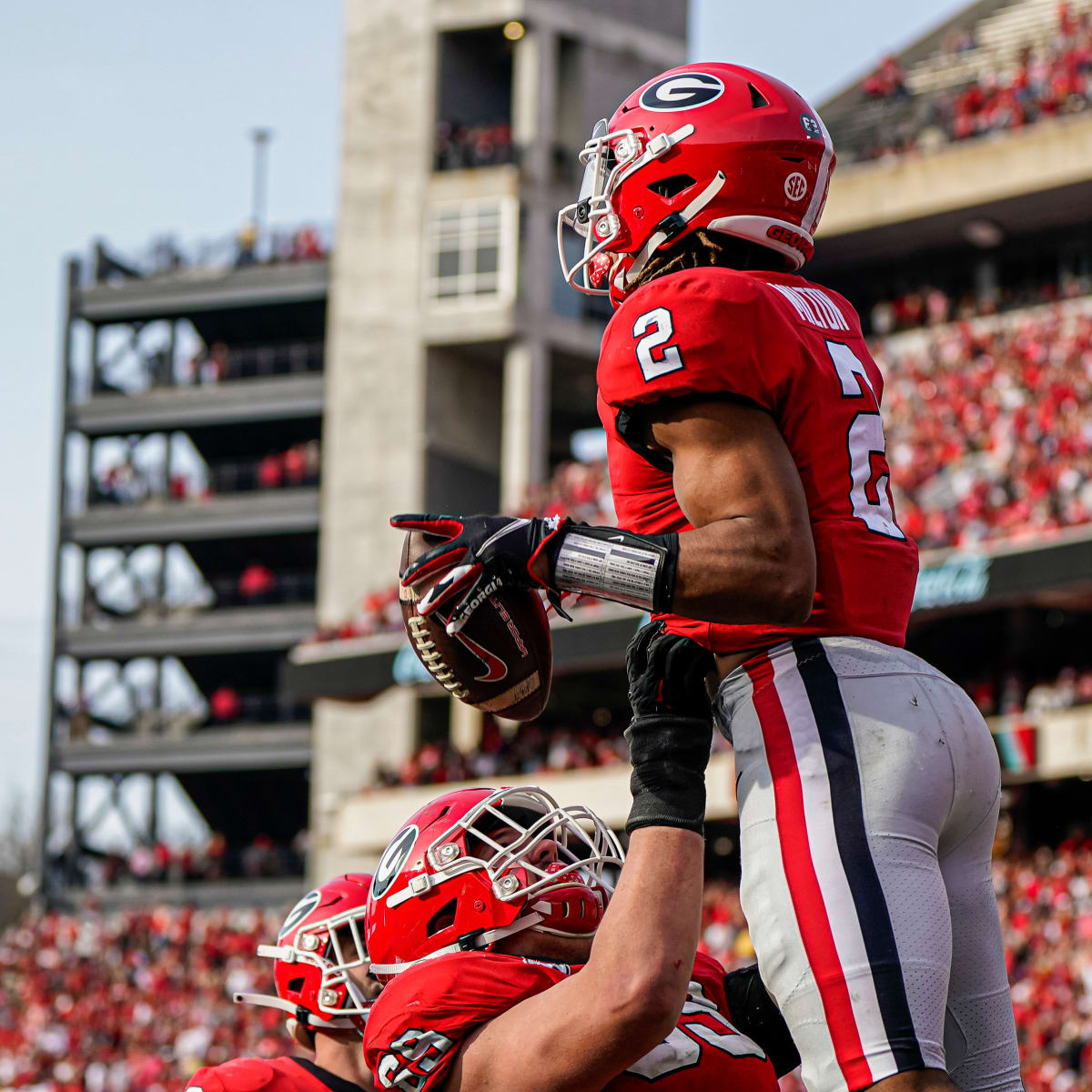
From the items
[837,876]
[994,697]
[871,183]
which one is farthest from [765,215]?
[871,183]

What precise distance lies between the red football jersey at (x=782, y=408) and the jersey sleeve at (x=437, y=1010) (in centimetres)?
67

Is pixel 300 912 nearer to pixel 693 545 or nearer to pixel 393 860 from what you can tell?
pixel 393 860

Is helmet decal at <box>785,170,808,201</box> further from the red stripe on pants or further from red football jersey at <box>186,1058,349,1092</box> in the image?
red football jersey at <box>186,1058,349,1092</box>

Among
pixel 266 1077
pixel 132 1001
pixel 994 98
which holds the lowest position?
pixel 132 1001

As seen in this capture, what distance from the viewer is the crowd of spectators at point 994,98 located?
101ft

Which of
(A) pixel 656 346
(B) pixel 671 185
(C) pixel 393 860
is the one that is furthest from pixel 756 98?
(C) pixel 393 860

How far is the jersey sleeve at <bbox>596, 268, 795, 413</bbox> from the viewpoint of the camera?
3.07 m

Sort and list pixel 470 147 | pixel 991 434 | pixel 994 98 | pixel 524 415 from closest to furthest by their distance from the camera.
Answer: pixel 991 434
pixel 994 98
pixel 524 415
pixel 470 147

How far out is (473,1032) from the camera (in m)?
3.02

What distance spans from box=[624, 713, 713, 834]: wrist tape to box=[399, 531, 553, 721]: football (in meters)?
0.35

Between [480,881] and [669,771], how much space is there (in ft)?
1.35

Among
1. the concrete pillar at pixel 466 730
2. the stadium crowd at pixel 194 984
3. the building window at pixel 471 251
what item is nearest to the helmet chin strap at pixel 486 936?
the stadium crowd at pixel 194 984

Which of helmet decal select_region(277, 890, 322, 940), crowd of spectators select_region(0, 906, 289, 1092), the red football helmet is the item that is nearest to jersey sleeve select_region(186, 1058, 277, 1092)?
helmet decal select_region(277, 890, 322, 940)

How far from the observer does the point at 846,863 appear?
116 inches
